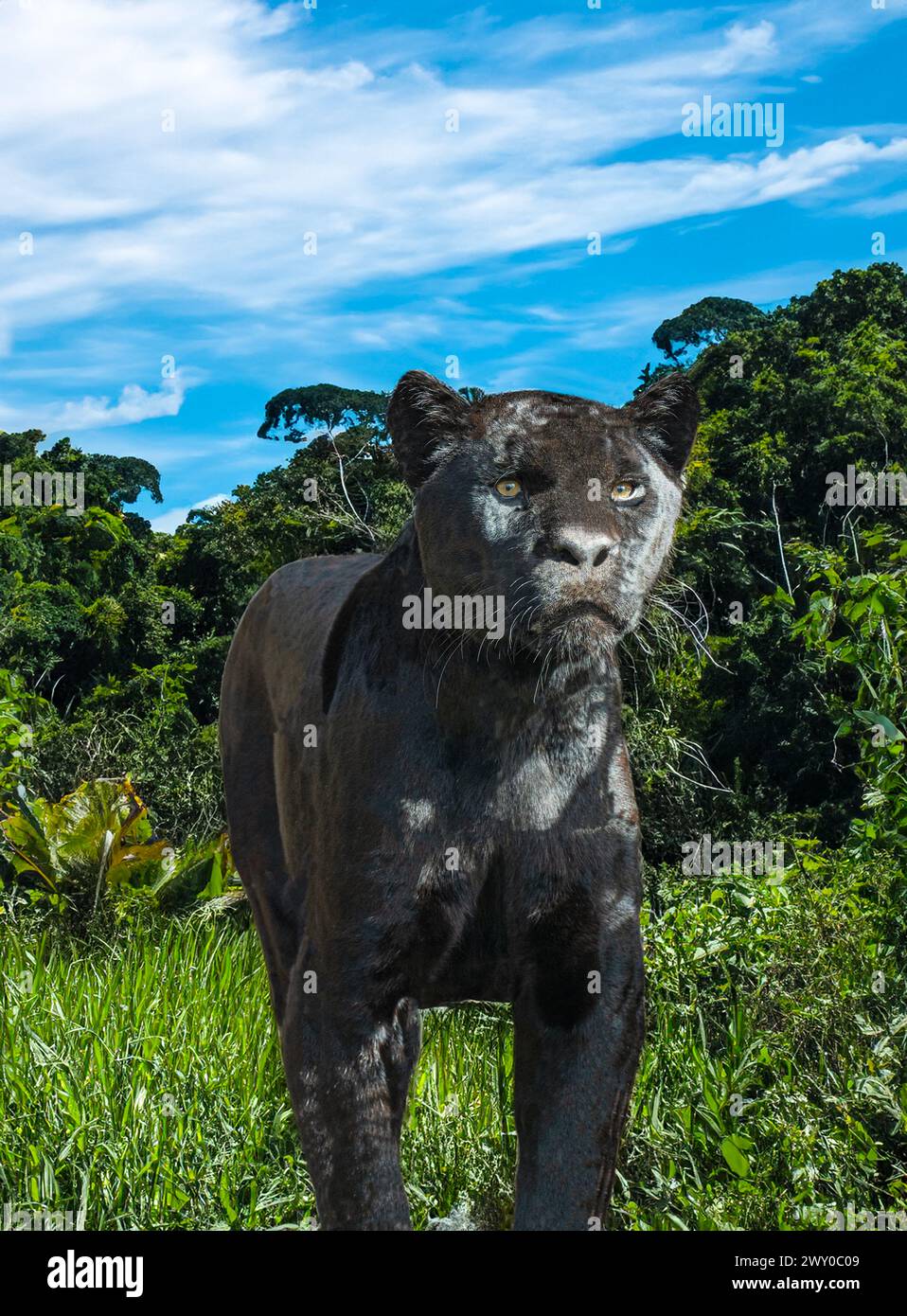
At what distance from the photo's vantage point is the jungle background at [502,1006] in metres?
4.68

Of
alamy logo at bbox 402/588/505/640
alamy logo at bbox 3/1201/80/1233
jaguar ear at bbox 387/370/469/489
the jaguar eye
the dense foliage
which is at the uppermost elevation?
the dense foliage

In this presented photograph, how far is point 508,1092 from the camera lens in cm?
543

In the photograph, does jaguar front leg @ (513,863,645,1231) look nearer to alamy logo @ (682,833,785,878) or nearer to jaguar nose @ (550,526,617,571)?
jaguar nose @ (550,526,617,571)

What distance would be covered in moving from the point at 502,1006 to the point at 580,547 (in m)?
4.09

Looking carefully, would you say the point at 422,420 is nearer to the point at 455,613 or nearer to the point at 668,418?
the point at 455,613

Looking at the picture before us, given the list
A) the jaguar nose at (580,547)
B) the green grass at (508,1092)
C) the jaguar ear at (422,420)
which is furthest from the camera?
the green grass at (508,1092)

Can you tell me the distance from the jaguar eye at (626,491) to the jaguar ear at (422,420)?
34 cm

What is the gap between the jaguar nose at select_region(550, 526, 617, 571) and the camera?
107 inches

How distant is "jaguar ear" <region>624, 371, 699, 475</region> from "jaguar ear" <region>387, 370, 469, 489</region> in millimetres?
378

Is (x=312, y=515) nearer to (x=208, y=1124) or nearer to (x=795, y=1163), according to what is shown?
(x=208, y=1124)
